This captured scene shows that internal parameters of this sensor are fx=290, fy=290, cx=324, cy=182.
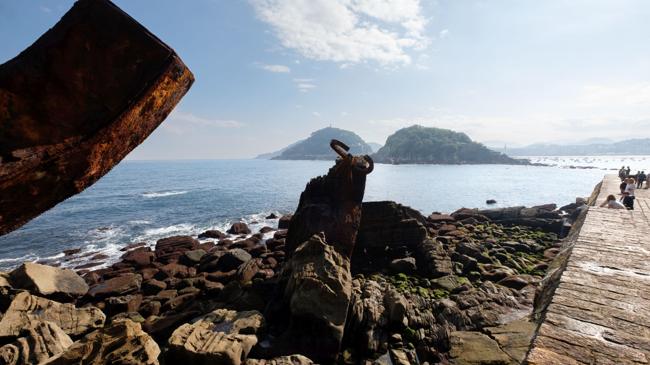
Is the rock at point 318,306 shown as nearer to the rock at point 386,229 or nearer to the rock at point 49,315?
the rock at point 49,315

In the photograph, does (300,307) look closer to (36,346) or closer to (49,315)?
(36,346)

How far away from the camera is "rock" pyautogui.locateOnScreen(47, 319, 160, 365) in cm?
447

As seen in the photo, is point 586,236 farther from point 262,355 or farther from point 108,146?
point 108,146

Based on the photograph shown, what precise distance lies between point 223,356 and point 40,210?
4.40m

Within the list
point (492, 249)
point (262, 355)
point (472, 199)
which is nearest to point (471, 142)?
point (472, 199)

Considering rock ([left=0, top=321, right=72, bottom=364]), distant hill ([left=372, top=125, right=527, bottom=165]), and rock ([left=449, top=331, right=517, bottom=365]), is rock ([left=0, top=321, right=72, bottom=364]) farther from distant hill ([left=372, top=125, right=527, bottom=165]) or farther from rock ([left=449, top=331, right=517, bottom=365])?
distant hill ([left=372, top=125, right=527, bottom=165])

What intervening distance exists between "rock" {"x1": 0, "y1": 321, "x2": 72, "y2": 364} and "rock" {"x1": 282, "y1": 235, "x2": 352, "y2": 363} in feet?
13.7

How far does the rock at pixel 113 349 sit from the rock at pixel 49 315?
2.93 meters

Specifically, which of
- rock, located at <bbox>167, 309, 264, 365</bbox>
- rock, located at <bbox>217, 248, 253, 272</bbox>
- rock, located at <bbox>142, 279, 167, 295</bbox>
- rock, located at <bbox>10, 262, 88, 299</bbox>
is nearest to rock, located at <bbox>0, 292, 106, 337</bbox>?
rock, located at <bbox>10, 262, 88, 299</bbox>

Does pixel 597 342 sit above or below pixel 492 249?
above

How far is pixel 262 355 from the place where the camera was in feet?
18.4

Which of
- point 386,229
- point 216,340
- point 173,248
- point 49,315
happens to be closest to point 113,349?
point 216,340

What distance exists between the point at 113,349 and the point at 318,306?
3.54 m

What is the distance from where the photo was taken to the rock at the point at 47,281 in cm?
848
